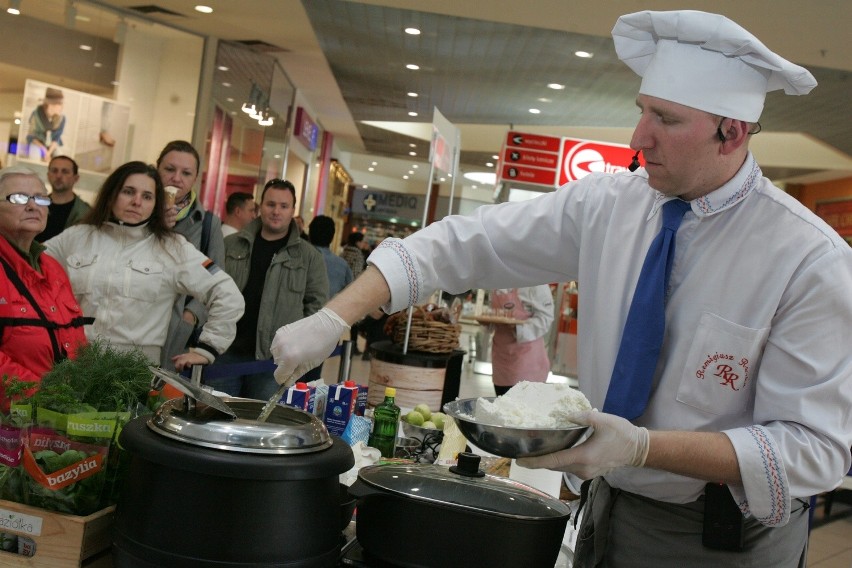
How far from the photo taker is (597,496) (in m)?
1.79

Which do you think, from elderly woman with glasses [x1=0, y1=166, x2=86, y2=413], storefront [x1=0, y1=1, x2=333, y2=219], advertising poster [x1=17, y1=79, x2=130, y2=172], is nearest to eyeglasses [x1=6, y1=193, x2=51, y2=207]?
elderly woman with glasses [x1=0, y1=166, x2=86, y2=413]

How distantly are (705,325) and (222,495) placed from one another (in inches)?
36.8

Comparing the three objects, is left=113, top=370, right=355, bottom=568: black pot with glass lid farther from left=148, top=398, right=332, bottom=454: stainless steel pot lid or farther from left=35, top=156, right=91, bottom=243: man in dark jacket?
left=35, top=156, right=91, bottom=243: man in dark jacket

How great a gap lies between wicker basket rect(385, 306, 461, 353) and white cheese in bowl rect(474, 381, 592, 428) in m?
3.87

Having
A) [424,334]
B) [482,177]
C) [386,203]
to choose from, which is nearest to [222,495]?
[424,334]

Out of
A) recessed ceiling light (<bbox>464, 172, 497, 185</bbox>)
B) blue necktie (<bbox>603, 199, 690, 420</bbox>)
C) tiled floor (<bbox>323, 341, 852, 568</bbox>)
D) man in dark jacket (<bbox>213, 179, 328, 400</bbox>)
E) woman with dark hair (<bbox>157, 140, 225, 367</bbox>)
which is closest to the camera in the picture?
blue necktie (<bbox>603, 199, 690, 420</bbox>)

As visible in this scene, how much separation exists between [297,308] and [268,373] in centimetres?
51

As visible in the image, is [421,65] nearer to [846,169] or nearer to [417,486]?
[846,169]

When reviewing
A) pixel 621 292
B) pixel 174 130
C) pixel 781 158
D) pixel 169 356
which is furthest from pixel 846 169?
pixel 621 292

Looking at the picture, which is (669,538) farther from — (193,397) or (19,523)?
(19,523)

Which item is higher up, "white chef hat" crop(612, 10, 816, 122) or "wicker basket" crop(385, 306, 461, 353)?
"white chef hat" crop(612, 10, 816, 122)

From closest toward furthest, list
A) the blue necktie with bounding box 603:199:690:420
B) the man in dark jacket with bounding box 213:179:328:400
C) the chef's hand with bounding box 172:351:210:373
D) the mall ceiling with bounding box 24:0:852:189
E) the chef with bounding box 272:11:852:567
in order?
1. the chef with bounding box 272:11:852:567
2. the blue necktie with bounding box 603:199:690:420
3. the chef's hand with bounding box 172:351:210:373
4. the man in dark jacket with bounding box 213:179:328:400
5. the mall ceiling with bounding box 24:0:852:189

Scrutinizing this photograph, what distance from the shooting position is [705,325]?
1.61 meters

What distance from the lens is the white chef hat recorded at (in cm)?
160
